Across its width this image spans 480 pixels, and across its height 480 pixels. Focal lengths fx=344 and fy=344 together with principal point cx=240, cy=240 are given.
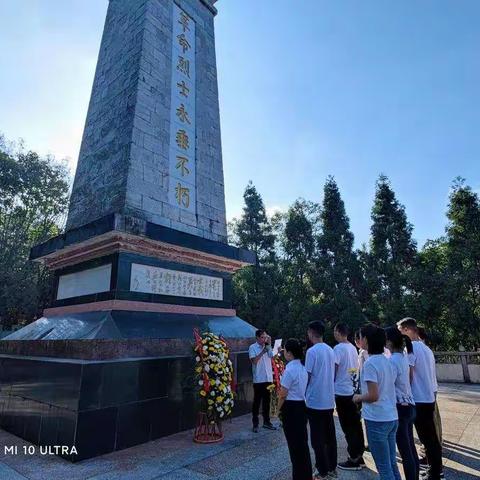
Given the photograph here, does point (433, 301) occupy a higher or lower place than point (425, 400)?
higher

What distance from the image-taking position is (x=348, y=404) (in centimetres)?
394

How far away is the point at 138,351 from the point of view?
456 cm

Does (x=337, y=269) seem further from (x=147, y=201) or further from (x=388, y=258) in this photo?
(x=147, y=201)

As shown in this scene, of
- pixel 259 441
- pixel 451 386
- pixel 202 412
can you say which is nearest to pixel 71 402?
pixel 202 412

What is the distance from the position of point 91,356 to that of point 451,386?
9947 millimetres

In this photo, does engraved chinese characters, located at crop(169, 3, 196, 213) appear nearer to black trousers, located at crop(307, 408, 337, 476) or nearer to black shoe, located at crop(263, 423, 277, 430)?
black shoe, located at crop(263, 423, 277, 430)

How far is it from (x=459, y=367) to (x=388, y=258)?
257 inches

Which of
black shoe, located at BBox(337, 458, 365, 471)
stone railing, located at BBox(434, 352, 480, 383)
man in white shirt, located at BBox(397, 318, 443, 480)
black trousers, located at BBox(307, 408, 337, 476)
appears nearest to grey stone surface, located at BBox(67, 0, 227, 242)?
black trousers, located at BBox(307, 408, 337, 476)

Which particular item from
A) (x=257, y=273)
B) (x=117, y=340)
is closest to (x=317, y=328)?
(x=117, y=340)

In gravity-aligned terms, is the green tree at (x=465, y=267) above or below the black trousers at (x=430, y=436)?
above

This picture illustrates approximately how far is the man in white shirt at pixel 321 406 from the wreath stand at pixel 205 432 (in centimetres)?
160

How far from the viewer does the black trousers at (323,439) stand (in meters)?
3.33

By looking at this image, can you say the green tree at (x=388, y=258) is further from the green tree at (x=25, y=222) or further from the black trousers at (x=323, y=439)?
the green tree at (x=25, y=222)

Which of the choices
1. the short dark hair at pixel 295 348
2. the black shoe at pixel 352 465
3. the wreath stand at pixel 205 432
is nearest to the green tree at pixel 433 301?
the black shoe at pixel 352 465
